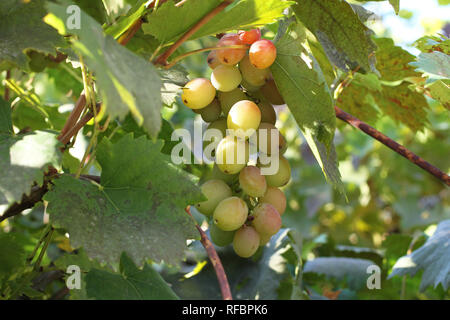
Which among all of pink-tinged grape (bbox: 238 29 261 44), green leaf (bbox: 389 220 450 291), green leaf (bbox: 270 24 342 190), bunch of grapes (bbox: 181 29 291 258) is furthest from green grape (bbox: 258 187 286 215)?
green leaf (bbox: 389 220 450 291)

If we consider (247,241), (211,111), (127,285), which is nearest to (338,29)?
(211,111)

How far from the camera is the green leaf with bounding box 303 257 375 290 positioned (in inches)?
41.5

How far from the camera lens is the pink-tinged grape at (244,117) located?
1.97 ft

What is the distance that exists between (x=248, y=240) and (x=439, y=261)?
1.27 feet

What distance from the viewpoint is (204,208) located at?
26.2 inches

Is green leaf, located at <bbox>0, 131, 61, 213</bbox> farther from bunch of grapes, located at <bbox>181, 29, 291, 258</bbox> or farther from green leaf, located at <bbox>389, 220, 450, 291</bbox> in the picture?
green leaf, located at <bbox>389, 220, 450, 291</bbox>

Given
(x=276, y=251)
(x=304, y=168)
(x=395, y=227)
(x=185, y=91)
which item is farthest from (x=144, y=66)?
(x=395, y=227)

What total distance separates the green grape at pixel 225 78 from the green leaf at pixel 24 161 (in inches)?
8.4

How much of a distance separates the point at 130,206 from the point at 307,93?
250 millimetres

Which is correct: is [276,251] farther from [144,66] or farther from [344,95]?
[144,66]

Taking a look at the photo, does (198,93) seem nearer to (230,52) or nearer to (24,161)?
(230,52)

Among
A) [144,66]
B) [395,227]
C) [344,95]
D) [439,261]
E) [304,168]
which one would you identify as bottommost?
[395,227]

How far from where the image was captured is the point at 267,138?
2.11 feet
